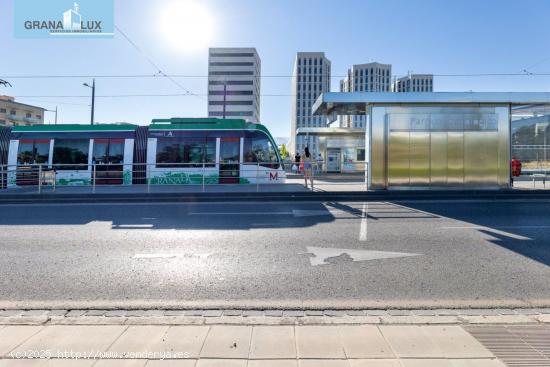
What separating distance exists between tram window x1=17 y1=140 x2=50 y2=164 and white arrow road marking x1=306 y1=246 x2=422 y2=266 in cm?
1630

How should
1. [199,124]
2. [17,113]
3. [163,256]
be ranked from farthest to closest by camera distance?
[17,113] < [199,124] < [163,256]

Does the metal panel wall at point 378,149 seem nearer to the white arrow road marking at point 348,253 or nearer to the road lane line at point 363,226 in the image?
the road lane line at point 363,226

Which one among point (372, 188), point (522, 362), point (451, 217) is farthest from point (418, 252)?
point (372, 188)

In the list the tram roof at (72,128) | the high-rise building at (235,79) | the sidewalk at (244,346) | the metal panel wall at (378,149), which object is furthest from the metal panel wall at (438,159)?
the high-rise building at (235,79)

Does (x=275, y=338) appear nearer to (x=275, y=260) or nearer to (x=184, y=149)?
(x=275, y=260)

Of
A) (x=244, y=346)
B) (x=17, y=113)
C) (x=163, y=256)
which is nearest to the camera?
(x=244, y=346)

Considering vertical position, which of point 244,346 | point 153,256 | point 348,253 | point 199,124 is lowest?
point 244,346

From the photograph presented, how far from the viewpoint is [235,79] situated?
98.9m

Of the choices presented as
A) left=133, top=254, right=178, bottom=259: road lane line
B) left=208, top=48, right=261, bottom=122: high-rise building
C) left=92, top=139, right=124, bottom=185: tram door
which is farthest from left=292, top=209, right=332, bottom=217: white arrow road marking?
left=208, top=48, right=261, bottom=122: high-rise building

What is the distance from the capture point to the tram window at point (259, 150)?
16719mm

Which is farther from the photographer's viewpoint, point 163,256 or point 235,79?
point 235,79

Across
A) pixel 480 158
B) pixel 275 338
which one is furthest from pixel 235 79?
pixel 275 338

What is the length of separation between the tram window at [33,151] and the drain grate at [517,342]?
62.5 feet

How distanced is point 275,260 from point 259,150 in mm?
A: 11995
